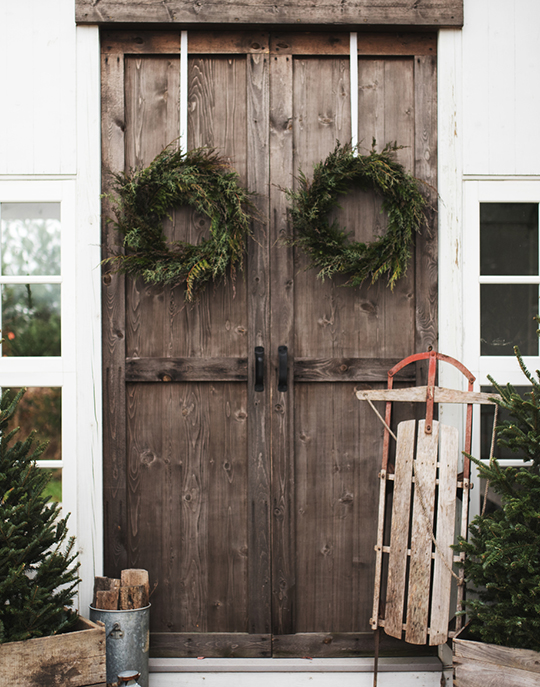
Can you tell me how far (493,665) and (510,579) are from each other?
0.31m

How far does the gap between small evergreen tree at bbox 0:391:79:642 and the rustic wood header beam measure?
1735 millimetres

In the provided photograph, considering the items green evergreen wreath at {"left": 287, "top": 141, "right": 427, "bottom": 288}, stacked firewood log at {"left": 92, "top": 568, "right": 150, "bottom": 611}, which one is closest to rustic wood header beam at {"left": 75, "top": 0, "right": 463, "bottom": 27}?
green evergreen wreath at {"left": 287, "top": 141, "right": 427, "bottom": 288}

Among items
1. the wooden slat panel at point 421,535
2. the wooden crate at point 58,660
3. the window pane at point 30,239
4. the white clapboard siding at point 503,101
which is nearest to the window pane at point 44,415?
the window pane at point 30,239

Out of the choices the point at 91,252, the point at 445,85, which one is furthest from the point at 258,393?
the point at 445,85

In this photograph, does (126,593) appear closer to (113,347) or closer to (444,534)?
(113,347)

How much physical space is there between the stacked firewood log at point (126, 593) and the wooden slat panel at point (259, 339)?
485 millimetres

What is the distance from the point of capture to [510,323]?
8.32ft

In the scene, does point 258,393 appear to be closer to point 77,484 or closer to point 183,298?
point 183,298

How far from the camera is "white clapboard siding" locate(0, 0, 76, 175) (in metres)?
2.49

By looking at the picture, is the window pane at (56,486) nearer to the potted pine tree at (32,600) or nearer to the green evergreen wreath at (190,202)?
the potted pine tree at (32,600)

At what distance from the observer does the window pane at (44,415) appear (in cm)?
251

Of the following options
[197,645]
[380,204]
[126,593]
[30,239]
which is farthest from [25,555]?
[380,204]

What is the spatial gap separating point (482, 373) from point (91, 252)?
6.07 ft

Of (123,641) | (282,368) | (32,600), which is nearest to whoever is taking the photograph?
(32,600)
